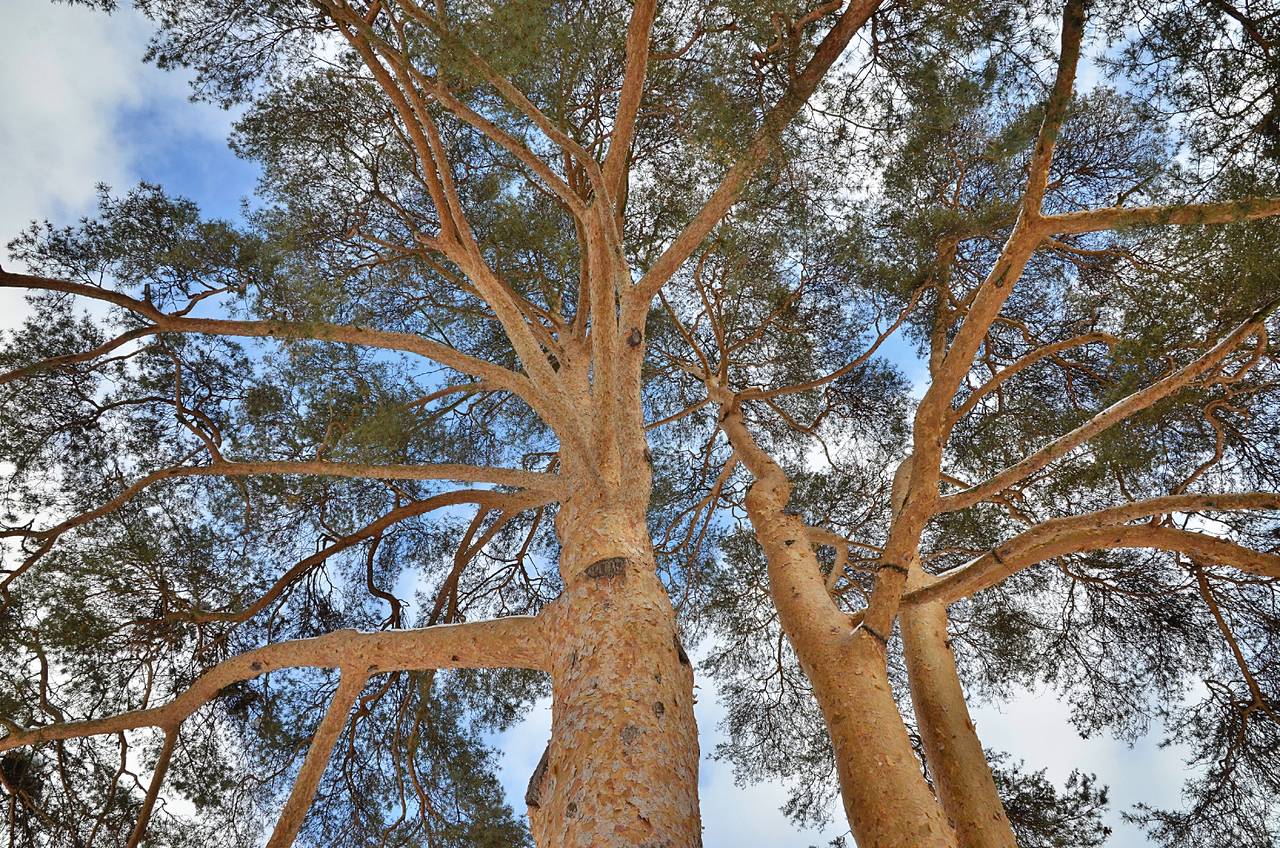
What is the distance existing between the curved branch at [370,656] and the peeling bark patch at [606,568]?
12.1 inches

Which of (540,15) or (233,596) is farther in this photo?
(233,596)

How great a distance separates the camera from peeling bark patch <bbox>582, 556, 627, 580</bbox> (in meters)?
3.02

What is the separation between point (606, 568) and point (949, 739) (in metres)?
2.05

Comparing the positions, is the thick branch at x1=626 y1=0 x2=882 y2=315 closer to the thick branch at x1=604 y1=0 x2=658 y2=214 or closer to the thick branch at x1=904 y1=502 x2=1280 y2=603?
the thick branch at x1=604 y1=0 x2=658 y2=214

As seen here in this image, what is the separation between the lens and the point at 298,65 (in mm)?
4863

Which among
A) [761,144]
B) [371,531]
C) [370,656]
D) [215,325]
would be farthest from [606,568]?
[371,531]

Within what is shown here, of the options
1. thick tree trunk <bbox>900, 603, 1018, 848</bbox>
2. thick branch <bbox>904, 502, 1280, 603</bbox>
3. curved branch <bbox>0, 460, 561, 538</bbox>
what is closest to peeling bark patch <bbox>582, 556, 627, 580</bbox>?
curved branch <bbox>0, 460, 561, 538</bbox>

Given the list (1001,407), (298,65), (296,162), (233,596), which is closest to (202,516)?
(233,596)

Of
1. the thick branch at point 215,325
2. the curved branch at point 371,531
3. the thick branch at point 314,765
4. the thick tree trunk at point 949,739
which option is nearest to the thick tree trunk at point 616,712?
the thick branch at point 314,765

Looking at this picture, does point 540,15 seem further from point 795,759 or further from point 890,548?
point 795,759

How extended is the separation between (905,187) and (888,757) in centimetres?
355

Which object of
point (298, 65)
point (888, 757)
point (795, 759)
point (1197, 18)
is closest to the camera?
point (888, 757)

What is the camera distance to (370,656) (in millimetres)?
3318

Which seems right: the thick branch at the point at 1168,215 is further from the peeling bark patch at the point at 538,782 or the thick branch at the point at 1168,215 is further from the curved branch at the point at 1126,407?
the peeling bark patch at the point at 538,782
